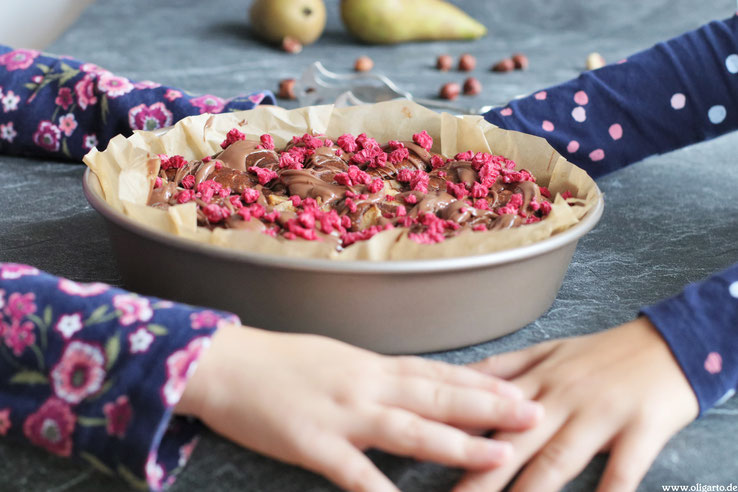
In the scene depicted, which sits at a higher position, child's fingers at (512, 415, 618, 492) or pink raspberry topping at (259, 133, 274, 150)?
pink raspberry topping at (259, 133, 274, 150)

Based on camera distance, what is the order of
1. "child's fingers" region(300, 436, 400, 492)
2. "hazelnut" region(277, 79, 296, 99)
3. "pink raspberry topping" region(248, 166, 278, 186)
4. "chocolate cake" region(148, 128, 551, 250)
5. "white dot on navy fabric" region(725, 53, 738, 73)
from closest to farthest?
"child's fingers" region(300, 436, 400, 492) < "chocolate cake" region(148, 128, 551, 250) < "pink raspberry topping" region(248, 166, 278, 186) < "white dot on navy fabric" region(725, 53, 738, 73) < "hazelnut" region(277, 79, 296, 99)

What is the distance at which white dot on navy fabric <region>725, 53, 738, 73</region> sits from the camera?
0.90 meters

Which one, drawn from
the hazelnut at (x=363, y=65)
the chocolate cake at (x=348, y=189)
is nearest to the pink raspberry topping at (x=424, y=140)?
the chocolate cake at (x=348, y=189)

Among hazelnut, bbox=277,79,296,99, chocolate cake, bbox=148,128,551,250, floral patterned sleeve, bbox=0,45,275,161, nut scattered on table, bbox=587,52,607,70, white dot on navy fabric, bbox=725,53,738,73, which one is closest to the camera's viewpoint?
chocolate cake, bbox=148,128,551,250

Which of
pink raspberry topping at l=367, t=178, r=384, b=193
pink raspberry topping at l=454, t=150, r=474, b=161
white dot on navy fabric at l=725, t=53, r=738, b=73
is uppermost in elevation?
white dot on navy fabric at l=725, t=53, r=738, b=73

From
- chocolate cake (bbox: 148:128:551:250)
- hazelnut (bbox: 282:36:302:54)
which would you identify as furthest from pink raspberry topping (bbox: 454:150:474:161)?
hazelnut (bbox: 282:36:302:54)

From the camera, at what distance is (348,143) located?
82 cm

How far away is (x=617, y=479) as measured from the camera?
0.47 meters

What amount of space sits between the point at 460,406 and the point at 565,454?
7 centimetres

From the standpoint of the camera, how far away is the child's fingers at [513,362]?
543 mm

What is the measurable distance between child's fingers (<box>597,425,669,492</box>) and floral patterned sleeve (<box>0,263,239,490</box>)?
0.25 m

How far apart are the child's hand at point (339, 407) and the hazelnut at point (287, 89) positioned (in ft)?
3.10

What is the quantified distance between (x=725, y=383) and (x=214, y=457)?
340 millimetres

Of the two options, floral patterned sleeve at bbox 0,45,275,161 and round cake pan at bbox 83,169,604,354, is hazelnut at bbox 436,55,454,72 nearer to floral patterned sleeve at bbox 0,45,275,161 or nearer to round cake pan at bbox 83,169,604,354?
floral patterned sleeve at bbox 0,45,275,161
